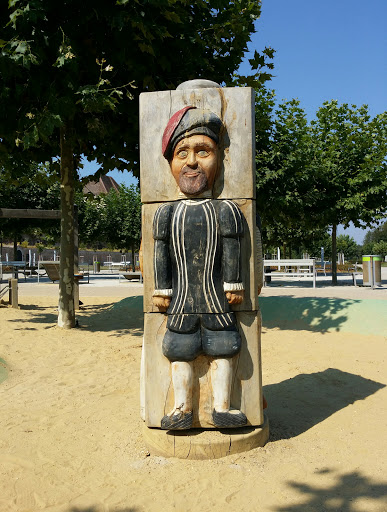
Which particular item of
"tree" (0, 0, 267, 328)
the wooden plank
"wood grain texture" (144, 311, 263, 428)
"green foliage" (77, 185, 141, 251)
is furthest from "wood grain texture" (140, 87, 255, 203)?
"green foliage" (77, 185, 141, 251)

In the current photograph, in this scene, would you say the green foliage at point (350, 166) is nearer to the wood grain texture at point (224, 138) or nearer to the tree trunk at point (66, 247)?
the tree trunk at point (66, 247)

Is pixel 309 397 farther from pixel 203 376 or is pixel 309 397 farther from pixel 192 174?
pixel 192 174

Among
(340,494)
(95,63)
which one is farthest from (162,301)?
(95,63)

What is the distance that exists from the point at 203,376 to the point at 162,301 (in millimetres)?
626

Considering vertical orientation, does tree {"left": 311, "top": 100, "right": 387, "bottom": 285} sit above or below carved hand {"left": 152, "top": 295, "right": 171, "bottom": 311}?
above

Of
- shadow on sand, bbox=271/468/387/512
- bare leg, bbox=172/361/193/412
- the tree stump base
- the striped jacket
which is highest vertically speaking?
the striped jacket

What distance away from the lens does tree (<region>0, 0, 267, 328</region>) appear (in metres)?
6.04

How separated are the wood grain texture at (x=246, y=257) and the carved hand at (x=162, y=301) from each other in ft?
0.30

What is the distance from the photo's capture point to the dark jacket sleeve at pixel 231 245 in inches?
122

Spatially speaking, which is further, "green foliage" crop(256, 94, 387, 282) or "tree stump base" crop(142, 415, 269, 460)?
"green foliage" crop(256, 94, 387, 282)

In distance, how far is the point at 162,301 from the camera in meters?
3.16

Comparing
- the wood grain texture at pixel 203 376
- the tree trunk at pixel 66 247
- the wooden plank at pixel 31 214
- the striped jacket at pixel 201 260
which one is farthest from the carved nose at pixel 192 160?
the wooden plank at pixel 31 214

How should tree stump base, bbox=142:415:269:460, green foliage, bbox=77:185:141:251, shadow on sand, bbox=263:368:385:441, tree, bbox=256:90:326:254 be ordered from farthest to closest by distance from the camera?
1. green foliage, bbox=77:185:141:251
2. tree, bbox=256:90:326:254
3. shadow on sand, bbox=263:368:385:441
4. tree stump base, bbox=142:415:269:460

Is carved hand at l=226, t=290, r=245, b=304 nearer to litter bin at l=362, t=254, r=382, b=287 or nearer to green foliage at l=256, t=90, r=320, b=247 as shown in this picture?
green foliage at l=256, t=90, r=320, b=247
